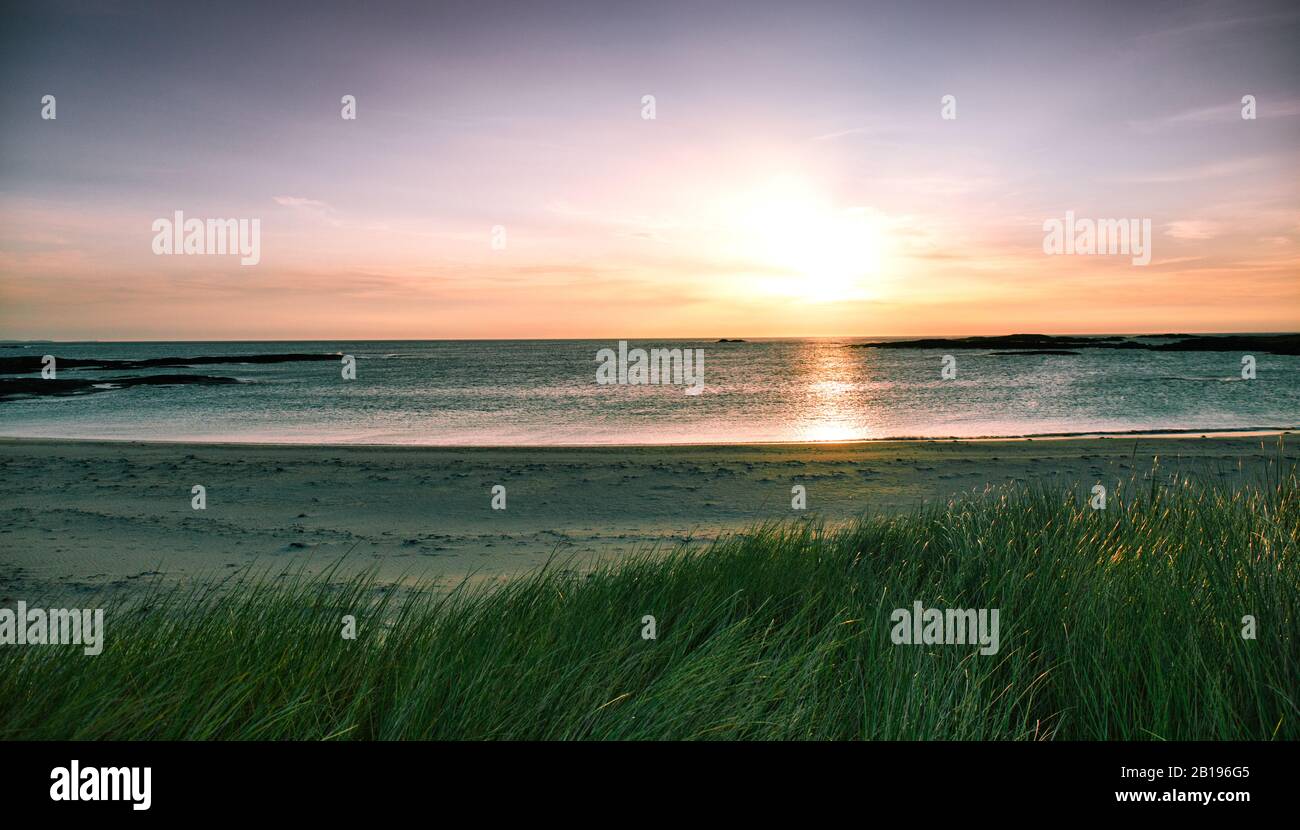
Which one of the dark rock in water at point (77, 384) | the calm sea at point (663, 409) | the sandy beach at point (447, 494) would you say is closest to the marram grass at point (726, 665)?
the sandy beach at point (447, 494)

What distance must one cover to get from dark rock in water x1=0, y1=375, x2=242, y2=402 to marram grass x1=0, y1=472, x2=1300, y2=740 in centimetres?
3828

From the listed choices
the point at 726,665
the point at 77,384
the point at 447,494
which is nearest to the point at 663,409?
the point at 447,494

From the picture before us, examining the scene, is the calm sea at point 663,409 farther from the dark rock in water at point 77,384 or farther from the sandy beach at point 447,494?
the sandy beach at point 447,494

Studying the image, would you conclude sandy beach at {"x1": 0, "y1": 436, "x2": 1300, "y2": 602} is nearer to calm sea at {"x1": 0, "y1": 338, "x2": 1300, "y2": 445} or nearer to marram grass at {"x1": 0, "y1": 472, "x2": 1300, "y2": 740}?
marram grass at {"x1": 0, "y1": 472, "x2": 1300, "y2": 740}

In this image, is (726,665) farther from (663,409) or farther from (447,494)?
(663,409)

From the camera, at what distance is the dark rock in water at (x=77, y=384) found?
3462 cm

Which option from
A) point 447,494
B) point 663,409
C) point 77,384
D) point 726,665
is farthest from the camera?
point 77,384

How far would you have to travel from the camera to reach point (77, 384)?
1591 inches

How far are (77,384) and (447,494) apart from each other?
4075 centimetres

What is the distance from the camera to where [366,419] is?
27.5 metres

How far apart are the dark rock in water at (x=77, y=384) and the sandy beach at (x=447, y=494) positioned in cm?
2216

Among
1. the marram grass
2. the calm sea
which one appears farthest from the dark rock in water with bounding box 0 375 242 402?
the marram grass
